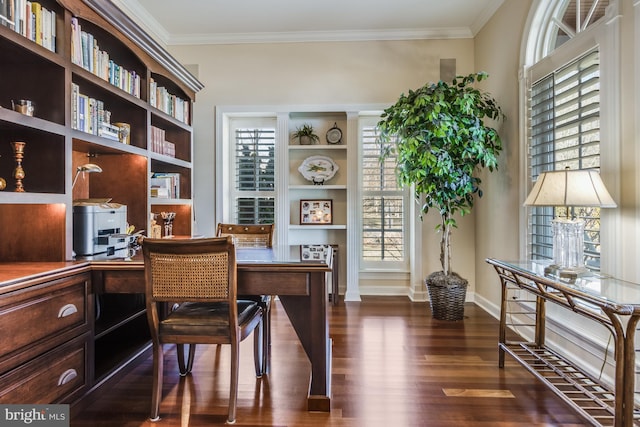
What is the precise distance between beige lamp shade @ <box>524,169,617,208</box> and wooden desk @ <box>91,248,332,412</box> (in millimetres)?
1260

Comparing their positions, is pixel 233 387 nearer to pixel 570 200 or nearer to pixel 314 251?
pixel 570 200

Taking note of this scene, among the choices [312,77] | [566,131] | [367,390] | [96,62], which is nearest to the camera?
[367,390]

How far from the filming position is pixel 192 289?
1872 mm

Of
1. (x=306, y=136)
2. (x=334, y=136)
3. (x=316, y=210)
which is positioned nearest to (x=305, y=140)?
(x=306, y=136)

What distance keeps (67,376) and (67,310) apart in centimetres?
32

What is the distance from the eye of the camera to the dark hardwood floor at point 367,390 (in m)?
1.92

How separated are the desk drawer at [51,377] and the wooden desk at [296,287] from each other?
13.2 inches

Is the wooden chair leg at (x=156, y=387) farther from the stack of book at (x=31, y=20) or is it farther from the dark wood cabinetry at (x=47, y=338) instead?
the stack of book at (x=31, y=20)

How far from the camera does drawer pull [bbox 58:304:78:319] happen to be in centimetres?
179

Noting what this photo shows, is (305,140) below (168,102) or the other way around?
below

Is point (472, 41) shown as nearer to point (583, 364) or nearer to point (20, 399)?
point (583, 364)

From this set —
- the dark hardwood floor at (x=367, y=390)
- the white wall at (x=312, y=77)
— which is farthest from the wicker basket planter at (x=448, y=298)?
the white wall at (x=312, y=77)

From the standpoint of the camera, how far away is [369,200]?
4562 mm

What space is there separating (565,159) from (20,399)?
131 inches
